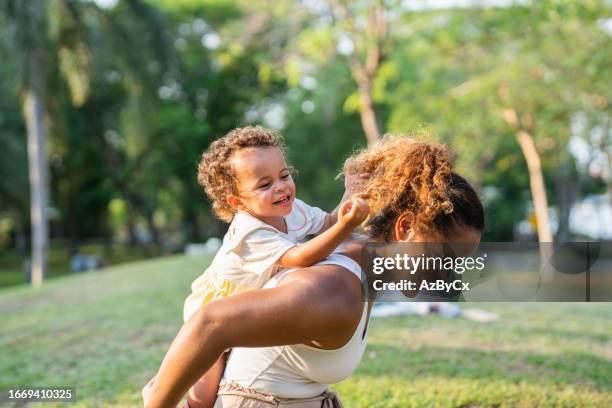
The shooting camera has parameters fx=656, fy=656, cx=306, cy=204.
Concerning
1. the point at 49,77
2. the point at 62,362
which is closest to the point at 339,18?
the point at 49,77

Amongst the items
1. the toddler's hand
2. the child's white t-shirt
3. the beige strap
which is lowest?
the beige strap

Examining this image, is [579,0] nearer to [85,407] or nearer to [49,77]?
[85,407]

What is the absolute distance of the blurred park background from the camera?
4902mm

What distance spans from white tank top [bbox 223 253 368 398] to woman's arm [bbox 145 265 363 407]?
10 cm

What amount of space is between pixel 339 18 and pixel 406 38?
185 centimetres

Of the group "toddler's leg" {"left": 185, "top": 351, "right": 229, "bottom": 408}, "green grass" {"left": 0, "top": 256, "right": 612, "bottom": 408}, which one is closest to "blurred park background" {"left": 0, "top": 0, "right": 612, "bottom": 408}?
"green grass" {"left": 0, "top": 256, "right": 612, "bottom": 408}

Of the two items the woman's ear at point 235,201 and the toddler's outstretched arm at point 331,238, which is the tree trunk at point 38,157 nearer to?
the woman's ear at point 235,201

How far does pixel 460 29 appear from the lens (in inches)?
571

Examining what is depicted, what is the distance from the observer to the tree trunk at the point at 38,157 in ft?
52.9

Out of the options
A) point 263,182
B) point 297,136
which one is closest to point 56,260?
point 297,136

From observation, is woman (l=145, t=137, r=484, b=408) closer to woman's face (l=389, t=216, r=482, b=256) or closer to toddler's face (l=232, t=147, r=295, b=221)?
woman's face (l=389, t=216, r=482, b=256)

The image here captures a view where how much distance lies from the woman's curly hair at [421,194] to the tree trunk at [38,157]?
621 inches

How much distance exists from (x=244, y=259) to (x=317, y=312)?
12.4 inches

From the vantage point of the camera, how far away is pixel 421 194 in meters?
1.78
